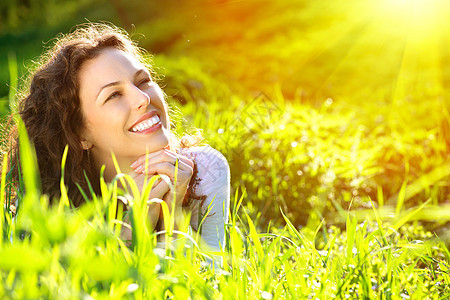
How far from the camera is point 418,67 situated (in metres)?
7.46

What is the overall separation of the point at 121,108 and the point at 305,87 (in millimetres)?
5301

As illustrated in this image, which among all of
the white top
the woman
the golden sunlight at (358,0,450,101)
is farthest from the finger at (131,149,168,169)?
the golden sunlight at (358,0,450,101)

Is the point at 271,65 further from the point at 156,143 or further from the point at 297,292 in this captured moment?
the point at 297,292

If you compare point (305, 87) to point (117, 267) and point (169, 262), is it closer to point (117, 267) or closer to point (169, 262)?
point (169, 262)

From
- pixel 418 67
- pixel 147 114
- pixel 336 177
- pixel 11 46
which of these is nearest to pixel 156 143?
pixel 147 114

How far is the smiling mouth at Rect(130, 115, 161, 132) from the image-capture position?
8.27 ft

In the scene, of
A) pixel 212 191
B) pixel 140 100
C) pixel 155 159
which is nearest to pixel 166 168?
pixel 155 159

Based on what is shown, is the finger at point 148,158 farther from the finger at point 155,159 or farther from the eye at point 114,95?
the eye at point 114,95

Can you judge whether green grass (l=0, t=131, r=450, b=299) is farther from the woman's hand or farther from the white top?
the white top

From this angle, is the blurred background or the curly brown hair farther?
the blurred background

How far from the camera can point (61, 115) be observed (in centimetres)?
271

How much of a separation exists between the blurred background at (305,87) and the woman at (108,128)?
1.05 ft

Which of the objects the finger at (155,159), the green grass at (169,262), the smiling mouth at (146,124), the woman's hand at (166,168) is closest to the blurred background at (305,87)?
the green grass at (169,262)

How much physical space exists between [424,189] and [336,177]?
0.70 meters
